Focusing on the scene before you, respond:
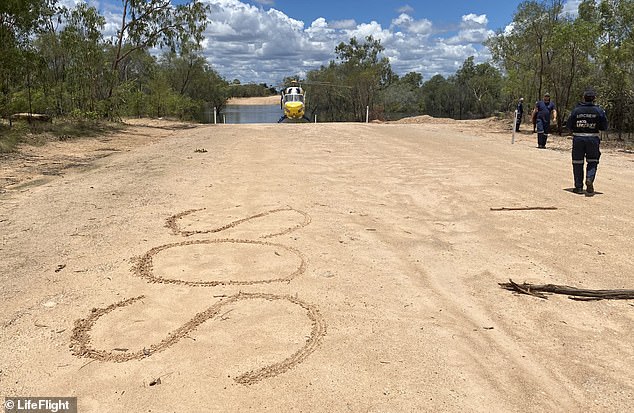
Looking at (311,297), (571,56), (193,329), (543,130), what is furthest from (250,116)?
(193,329)

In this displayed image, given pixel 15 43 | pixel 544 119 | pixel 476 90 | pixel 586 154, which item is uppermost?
pixel 476 90

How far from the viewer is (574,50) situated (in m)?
21.6

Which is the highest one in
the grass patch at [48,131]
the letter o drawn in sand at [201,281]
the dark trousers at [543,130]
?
the dark trousers at [543,130]

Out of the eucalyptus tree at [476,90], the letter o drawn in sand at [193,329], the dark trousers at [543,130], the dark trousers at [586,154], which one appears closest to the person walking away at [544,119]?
the dark trousers at [543,130]

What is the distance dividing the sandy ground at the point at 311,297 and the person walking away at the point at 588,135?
48cm

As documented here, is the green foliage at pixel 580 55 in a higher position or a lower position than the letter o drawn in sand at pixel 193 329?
higher

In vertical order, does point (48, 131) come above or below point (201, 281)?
above

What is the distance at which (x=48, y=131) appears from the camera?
1742cm

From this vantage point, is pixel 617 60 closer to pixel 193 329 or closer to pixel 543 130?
pixel 543 130

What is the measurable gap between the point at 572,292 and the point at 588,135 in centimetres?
530

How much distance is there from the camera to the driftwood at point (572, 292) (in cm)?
464

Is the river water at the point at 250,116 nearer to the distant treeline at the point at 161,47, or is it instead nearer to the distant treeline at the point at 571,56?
the distant treeline at the point at 161,47

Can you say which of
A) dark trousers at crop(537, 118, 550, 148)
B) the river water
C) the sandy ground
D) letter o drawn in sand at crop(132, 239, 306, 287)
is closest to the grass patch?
the sandy ground

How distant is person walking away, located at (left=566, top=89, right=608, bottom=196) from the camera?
888cm
